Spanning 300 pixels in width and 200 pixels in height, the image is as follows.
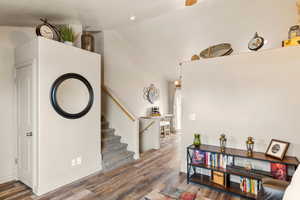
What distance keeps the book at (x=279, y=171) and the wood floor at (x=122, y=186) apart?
25.7 inches

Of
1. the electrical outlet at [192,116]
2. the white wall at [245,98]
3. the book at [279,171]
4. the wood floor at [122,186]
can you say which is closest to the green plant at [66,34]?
the white wall at [245,98]

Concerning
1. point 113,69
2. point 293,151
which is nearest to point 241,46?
point 293,151

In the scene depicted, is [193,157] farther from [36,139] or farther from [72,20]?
[72,20]

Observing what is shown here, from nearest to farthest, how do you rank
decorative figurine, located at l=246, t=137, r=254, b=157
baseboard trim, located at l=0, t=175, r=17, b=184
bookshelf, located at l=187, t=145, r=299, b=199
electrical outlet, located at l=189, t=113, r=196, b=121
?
bookshelf, located at l=187, t=145, r=299, b=199
decorative figurine, located at l=246, t=137, r=254, b=157
baseboard trim, located at l=0, t=175, r=17, b=184
electrical outlet, located at l=189, t=113, r=196, b=121

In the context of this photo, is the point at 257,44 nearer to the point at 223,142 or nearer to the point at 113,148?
the point at 223,142

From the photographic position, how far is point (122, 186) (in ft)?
8.87

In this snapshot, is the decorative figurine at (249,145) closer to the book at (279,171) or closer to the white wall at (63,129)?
the book at (279,171)

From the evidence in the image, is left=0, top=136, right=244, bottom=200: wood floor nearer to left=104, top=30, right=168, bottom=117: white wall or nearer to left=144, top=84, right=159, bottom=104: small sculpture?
left=104, top=30, right=168, bottom=117: white wall

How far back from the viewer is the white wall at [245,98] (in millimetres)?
2291

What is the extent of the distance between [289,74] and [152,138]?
12.0 feet

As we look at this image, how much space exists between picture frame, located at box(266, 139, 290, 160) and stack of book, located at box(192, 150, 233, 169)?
21.9 inches

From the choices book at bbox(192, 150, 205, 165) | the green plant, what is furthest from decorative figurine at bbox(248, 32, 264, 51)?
the green plant

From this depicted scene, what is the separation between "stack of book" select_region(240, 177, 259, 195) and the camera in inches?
91.5

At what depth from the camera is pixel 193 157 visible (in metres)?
2.86
